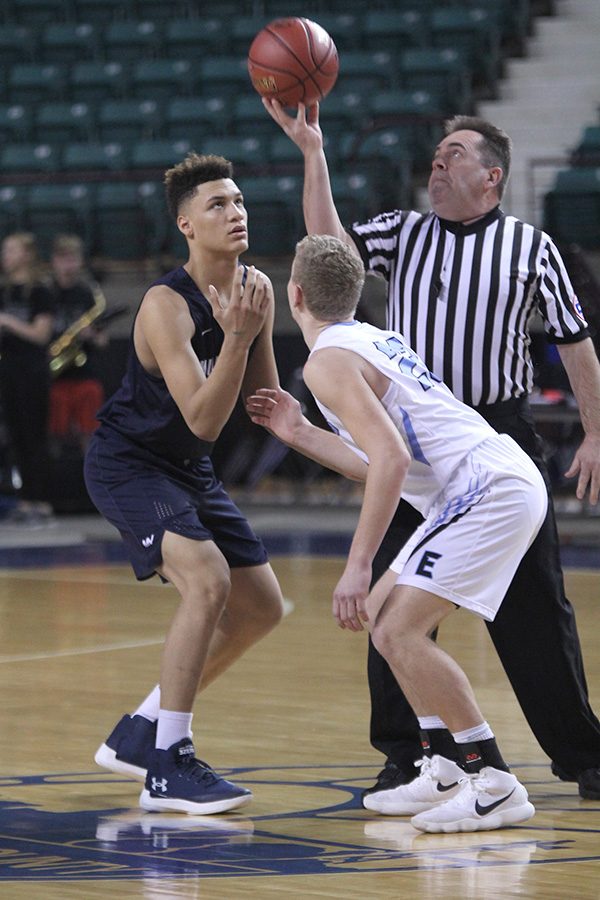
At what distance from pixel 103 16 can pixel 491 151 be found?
14.3 meters

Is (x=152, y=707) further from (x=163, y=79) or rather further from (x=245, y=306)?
(x=163, y=79)

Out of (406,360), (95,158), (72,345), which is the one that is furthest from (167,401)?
(95,158)

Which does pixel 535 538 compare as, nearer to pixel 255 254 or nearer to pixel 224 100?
pixel 255 254

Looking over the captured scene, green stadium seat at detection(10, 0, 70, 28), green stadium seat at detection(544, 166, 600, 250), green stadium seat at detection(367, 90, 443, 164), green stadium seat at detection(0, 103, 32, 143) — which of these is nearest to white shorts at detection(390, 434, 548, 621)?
green stadium seat at detection(544, 166, 600, 250)

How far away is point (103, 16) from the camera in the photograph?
18203 millimetres

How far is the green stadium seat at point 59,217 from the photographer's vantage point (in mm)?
14773

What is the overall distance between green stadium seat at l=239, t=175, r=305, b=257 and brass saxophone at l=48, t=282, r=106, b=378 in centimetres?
222

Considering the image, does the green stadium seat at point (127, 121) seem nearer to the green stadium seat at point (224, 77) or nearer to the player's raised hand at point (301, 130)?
the green stadium seat at point (224, 77)

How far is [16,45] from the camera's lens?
17.7 metres

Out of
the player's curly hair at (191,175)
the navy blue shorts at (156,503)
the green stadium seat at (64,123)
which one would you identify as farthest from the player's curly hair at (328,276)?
the green stadium seat at (64,123)

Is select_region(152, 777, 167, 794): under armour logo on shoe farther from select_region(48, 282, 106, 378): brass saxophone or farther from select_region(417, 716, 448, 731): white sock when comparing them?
select_region(48, 282, 106, 378): brass saxophone

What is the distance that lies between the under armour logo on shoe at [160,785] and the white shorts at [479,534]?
828 mm

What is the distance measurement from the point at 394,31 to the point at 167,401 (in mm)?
12471

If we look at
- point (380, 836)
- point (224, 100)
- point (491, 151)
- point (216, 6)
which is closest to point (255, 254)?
point (224, 100)
